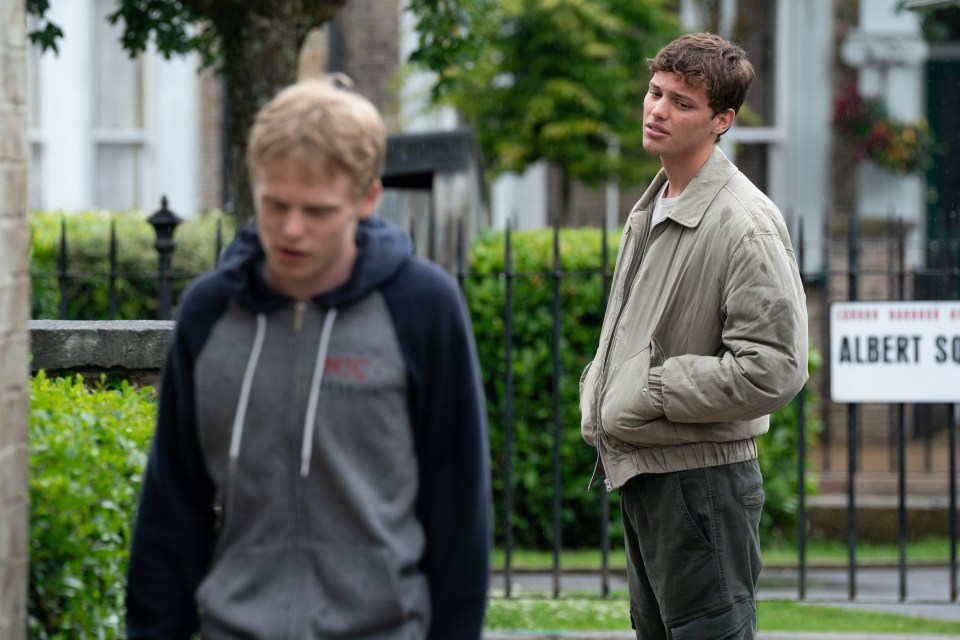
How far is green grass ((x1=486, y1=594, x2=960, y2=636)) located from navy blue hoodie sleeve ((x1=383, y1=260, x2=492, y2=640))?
3885mm

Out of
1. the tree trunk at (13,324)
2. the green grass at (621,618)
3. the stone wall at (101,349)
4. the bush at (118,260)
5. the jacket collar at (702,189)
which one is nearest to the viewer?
the tree trunk at (13,324)

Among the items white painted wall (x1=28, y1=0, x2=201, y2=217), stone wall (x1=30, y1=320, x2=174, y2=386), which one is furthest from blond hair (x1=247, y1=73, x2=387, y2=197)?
white painted wall (x1=28, y1=0, x2=201, y2=217)

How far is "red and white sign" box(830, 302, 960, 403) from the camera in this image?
20.8ft

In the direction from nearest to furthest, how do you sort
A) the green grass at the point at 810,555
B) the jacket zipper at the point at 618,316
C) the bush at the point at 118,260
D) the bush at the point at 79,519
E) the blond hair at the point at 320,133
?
the blond hair at the point at 320,133
the bush at the point at 79,519
the jacket zipper at the point at 618,316
the green grass at the point at 810,555
the bush at the point at 118,260

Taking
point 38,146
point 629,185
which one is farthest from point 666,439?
point 38,146

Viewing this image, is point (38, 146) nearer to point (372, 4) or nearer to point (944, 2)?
point (372, 4)

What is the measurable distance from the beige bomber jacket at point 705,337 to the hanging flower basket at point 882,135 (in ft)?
29.7

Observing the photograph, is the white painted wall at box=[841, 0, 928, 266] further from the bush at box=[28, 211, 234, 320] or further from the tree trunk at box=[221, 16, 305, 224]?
the tree trunk at box=[221, 16, 305, 224]

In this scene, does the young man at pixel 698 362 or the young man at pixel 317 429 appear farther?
the young man at pixel 698 362

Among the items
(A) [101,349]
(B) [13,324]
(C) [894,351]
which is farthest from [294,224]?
(C) [894,351]

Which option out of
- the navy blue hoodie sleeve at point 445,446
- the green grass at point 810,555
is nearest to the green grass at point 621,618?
the green grass at point 810,555

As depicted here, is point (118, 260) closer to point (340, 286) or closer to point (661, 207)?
point (661, 207)

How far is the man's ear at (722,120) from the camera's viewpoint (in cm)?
370

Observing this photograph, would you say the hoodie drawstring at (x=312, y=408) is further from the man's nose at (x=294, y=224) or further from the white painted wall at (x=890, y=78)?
the white painted wall at (x=890, y=78)
